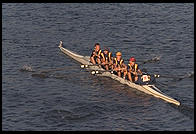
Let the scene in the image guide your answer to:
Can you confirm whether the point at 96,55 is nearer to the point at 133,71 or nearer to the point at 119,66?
the point at 119,66

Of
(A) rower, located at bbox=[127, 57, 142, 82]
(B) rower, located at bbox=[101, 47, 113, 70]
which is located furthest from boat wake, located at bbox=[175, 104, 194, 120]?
(B) rower, located at bbox=[101, 47, 113, 70]

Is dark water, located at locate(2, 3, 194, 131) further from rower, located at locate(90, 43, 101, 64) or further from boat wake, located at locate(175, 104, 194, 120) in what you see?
rower, located at locate(90, 43, 101, 64)

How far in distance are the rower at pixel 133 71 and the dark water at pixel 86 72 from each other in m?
0.90

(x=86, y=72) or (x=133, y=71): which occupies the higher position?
(x=133, y=71)

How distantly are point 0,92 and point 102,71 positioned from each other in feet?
26.6

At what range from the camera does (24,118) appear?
35.8 metres

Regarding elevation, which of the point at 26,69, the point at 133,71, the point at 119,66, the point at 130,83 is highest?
the point at 119,66

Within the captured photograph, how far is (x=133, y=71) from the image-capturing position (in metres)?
41.2

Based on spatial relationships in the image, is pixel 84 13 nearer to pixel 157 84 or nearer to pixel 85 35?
pixel 85 35

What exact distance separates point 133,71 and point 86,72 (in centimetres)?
583

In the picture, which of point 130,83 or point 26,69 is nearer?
point 130,83

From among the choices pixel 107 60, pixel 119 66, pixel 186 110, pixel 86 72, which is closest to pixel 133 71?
pixel 119 66

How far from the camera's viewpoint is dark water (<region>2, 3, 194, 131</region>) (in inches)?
1400

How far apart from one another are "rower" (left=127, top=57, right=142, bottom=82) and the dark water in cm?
90
